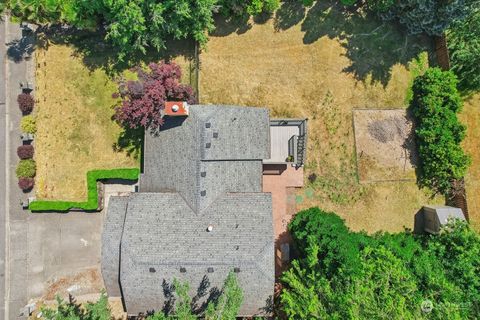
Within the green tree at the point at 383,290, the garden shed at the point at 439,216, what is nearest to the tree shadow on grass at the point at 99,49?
the green tree at the point at 383,290

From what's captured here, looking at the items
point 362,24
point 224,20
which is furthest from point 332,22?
point 224,20

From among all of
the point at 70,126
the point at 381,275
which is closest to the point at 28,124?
the point at 70,126

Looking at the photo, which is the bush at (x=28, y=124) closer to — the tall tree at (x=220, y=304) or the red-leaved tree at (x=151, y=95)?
the red-leaved tree at (x=151, y=95)

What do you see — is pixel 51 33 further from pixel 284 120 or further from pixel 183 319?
pixel 183 319

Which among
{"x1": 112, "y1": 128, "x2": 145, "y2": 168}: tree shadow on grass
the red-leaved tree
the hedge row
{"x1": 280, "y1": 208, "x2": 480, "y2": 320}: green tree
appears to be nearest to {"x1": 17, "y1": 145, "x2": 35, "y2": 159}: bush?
the hedge row

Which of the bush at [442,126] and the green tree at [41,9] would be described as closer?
the green tree at [41,9]

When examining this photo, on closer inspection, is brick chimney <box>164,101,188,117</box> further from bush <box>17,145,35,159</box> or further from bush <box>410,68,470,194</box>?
bush <box>410,68,470,194</box>

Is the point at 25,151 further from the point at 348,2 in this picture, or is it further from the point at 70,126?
the point at 348,2

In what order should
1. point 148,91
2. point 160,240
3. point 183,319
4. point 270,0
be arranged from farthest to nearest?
1. point 270,0
2. point 148,91
3. point 160,240
4. point 183,319
